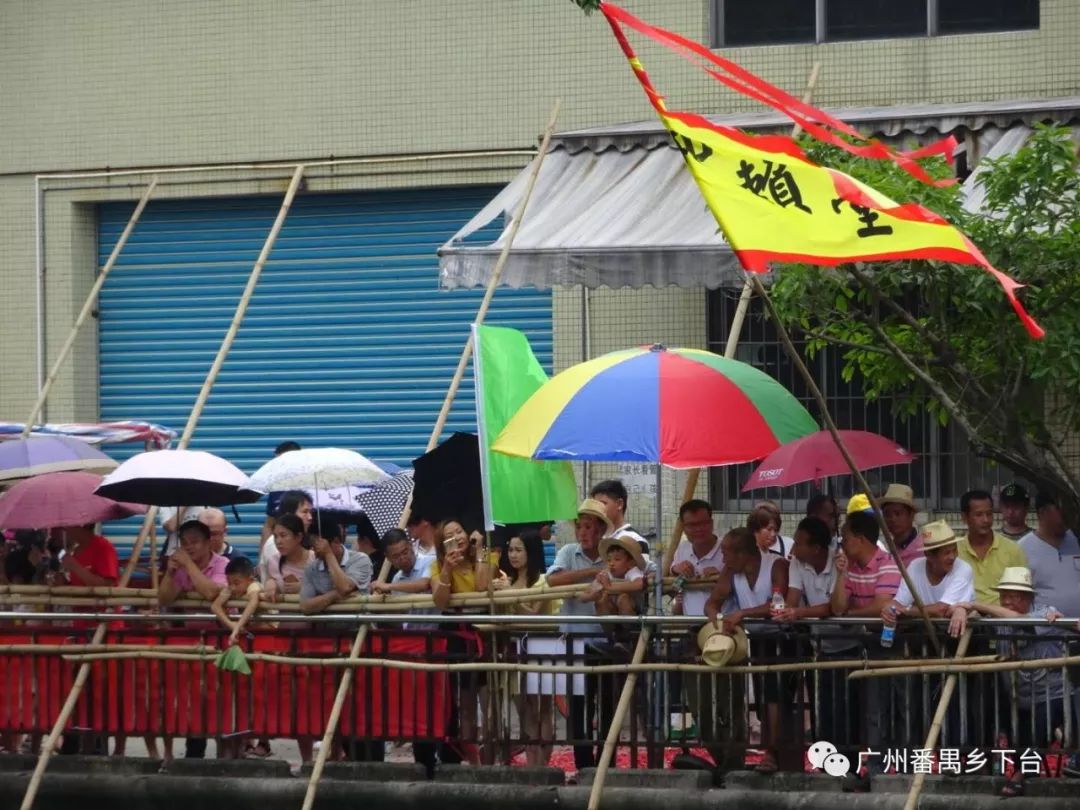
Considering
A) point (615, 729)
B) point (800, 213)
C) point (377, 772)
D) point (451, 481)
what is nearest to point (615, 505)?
point (451, 481)

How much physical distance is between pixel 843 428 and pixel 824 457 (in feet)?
11.8

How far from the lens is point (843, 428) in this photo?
50.4 feet

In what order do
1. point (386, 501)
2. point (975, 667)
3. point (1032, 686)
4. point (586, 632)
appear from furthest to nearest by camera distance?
point (386, 501) → point (586, 632) → point (1032, 686) → point (975, 667)

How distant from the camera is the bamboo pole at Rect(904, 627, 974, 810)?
380 inches

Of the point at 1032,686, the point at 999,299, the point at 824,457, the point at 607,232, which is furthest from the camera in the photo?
the point at 607,232

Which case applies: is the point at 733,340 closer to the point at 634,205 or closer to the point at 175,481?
the point at 634,205

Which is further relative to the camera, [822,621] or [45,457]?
[45,457]

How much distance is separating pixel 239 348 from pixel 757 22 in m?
5.40

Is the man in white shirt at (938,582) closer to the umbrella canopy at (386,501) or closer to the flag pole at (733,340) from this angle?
the flag pole at (733,340)

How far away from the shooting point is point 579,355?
627 inches

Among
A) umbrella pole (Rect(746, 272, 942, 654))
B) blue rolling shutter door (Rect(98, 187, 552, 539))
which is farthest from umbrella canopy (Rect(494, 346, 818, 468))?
blue rolling shutter door (Rect(98, 187, 552, 539))

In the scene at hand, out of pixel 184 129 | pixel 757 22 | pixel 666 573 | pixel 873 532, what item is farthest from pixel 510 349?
pixel 184 129

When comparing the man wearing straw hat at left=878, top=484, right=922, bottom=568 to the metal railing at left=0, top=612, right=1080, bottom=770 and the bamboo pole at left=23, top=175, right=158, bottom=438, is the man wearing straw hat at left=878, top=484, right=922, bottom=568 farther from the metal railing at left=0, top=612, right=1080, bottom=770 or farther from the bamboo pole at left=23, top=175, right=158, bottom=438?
the bamboo pole at left=23, top=175, right=158, bottom=438

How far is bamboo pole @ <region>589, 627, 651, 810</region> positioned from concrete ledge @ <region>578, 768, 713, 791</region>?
8 cm
